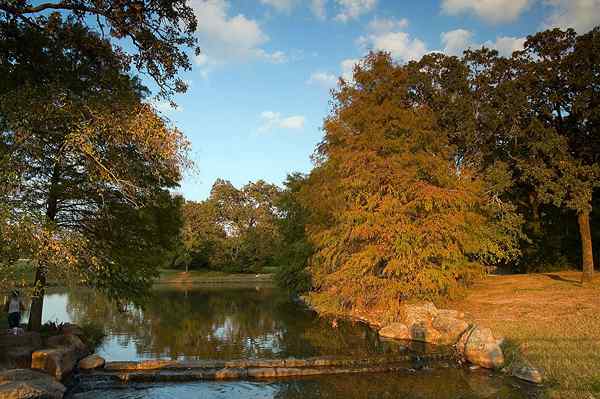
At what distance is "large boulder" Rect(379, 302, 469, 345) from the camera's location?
1939cm

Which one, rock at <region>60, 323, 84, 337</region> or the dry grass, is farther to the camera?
rock at <region>60, 323, 84, 337</region>

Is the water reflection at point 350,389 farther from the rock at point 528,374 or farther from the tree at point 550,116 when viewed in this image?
the tree at point 550,116

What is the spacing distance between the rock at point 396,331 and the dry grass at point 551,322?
3.27 metres

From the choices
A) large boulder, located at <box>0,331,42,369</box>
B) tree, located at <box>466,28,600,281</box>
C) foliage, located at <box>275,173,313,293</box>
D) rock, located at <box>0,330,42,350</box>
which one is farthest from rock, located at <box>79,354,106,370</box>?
tree, located at <box>466,28,600,281</box>

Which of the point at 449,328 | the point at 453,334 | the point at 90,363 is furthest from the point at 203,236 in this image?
the point at 90,363

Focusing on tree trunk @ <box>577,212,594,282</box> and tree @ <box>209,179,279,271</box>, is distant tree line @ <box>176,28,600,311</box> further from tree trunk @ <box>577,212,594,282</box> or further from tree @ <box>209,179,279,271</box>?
tree @ <box>209,179,279,271</box>

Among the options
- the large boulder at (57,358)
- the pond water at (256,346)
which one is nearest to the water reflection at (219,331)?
the pond water at (256,346)

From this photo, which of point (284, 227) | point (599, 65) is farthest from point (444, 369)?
point (284, 227)

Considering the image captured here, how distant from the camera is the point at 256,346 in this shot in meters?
19.9

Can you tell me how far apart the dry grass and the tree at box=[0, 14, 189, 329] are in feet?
36.8

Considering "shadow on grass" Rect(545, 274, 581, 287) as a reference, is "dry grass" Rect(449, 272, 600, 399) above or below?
below

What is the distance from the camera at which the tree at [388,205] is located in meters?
23.4

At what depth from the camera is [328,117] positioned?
2706cm

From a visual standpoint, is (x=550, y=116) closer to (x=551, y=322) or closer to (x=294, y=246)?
(x=551, y=322)
